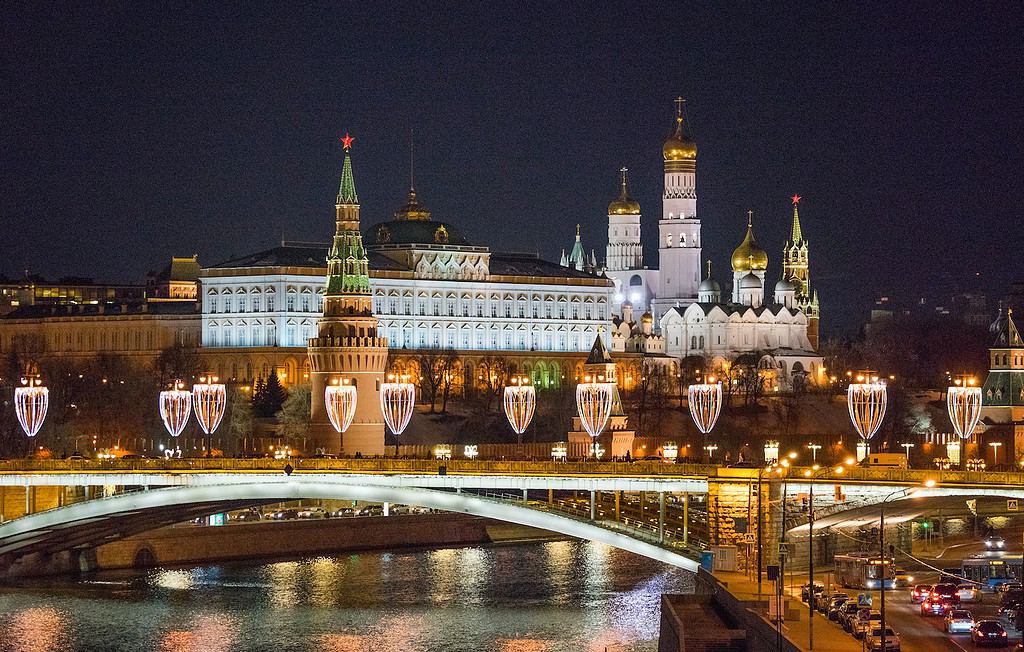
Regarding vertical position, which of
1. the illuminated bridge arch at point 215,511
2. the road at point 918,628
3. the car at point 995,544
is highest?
the illuminated bridge arch at point 215,511

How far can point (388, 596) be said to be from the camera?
91.6 m

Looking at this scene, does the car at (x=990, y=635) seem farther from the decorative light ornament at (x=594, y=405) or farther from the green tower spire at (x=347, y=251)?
the green tower spire at (x=347, y=251)

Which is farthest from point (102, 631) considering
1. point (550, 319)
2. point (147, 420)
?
point (550, 319)

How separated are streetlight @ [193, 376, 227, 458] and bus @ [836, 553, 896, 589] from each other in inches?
1362

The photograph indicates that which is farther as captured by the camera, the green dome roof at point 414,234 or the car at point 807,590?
the green dome roof at point 414,234

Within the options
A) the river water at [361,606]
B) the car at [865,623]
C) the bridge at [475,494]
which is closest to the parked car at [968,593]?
the bridge at [475,494]

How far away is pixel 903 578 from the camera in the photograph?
277 ft

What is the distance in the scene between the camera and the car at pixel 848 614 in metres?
66.3

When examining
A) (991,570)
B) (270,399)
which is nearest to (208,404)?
(270,399)

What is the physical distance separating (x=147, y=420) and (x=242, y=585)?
5489cm

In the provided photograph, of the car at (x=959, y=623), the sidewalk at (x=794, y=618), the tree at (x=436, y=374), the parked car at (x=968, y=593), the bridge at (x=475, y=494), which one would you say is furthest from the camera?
the tree at (x=436, y=374)

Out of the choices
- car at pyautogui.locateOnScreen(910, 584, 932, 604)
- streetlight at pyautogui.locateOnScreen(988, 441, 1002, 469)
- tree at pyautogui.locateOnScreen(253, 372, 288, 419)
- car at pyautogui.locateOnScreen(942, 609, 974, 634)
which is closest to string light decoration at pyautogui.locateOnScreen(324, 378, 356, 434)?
tree at pyautogui.locateOnScreen(253, 372, 288, 419)

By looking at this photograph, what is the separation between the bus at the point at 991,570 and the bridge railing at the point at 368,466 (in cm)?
958

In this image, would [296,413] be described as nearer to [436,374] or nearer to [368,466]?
[436,374]
